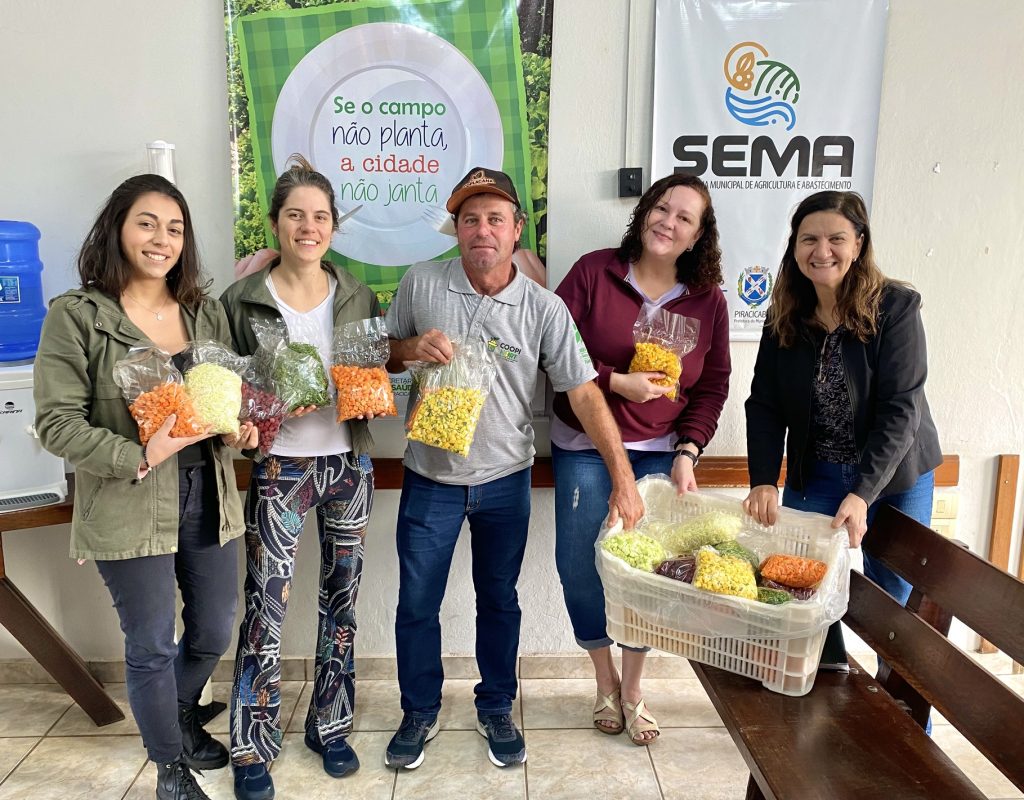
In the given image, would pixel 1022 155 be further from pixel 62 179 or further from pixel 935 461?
pixel 62 179

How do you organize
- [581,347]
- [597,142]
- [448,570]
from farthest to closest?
1. [597,142]
2. [448,570]
3. [581,347]

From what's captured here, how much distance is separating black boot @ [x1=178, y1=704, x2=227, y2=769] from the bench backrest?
5.77 feet

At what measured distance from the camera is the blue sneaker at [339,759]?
2045mm

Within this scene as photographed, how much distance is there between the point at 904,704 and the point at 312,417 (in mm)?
1549

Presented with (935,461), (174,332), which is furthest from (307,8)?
(935,461)

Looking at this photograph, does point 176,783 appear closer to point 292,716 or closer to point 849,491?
point 292,716

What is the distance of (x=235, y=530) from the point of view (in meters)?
1.79

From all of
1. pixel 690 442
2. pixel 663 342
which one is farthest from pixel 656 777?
pixel 663 342

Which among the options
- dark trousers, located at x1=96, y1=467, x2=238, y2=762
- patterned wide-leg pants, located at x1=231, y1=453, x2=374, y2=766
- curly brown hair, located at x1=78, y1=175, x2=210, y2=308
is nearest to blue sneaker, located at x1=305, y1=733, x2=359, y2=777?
patterned wide-leg pants, located at x1=231, y1=453, x2=374, y2=766

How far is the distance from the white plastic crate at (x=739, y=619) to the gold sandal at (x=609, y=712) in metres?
0.88

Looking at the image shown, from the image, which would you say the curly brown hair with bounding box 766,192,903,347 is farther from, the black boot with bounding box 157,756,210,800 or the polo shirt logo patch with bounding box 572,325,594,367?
the black boot with bounding box 157,756,210,800

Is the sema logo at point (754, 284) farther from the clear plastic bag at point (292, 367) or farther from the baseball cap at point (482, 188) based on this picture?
the clear plastic bag at point (292, 367)

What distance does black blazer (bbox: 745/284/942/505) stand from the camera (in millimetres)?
1697

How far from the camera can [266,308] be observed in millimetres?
1817
